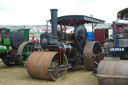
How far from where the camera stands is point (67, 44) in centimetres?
663

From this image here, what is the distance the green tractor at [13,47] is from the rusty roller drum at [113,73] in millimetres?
4649

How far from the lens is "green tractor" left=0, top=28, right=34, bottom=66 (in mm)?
8136

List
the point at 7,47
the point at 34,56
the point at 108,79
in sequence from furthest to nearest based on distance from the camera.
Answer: the point at 7,47
the point at 34,56
the point at 108,79

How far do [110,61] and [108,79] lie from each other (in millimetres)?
450

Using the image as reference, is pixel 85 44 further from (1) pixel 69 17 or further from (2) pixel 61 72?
(2) pixel 61 72

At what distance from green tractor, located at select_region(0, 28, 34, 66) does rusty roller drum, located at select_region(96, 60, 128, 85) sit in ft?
15.3

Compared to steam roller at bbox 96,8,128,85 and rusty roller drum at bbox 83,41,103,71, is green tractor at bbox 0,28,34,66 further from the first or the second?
steam roller at bbox 96,8,128,85

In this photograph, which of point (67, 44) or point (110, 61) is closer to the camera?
point (110, 61)

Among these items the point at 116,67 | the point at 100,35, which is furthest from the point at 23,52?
the point at 100,35

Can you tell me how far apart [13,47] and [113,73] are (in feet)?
18.4

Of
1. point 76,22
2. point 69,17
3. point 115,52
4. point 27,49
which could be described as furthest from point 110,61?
point 27,49

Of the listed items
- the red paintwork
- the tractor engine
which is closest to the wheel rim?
the tractor engine

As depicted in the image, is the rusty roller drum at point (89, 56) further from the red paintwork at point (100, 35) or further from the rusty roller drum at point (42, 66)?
the red paintwork at point (100, 35)

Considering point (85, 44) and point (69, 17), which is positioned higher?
point (69, 17)
